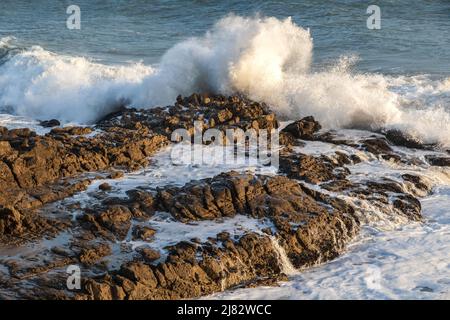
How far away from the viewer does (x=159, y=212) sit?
29.5 feet

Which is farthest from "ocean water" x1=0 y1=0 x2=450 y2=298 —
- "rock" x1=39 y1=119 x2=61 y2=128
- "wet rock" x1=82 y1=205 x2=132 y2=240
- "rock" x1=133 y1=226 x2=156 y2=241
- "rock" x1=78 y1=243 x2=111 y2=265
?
"rock" x1=78 y1=243 x2=111 y2=265

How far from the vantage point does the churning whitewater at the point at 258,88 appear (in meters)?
13.2

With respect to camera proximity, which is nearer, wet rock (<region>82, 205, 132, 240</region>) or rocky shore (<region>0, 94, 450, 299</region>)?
rocky shore (<region>0, 94, 450, 299</region>)

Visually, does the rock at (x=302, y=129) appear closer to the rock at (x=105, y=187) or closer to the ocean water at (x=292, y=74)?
the ocean water at (x=292, y=74)

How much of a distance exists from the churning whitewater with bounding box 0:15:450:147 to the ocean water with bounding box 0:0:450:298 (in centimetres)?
3

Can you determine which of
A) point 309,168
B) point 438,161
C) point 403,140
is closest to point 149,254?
point 309,168

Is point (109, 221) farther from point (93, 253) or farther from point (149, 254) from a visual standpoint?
point (149, 254)

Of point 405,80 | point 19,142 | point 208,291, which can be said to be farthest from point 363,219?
point 405,80

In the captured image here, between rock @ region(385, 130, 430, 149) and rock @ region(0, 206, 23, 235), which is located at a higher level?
rock @ region(385, 130, 430, 149)

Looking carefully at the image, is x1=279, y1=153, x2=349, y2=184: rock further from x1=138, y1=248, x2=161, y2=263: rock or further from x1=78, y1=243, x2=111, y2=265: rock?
x1=78, y1=243, x2=111, y2=265: rock

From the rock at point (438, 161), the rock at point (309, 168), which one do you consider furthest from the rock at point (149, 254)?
the rock at point (438, 161)

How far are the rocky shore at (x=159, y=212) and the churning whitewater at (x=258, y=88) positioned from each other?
1380 millimetres

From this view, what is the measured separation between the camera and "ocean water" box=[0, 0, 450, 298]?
8766 mm

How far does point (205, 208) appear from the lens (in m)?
9.01
